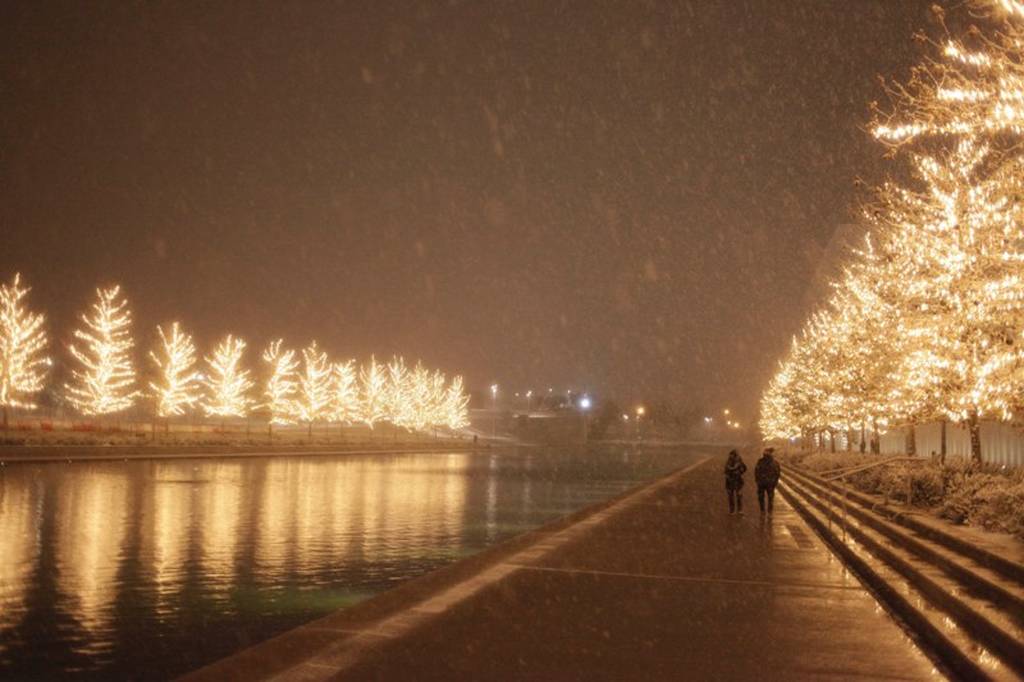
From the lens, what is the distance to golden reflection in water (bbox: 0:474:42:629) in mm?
11102

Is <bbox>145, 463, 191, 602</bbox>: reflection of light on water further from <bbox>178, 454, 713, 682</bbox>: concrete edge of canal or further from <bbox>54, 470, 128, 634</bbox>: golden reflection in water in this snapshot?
<bbox>178, 454, 713, 682</bbox>: concrete edge of canal

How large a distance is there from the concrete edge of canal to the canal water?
807mm

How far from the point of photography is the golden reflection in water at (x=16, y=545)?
11102mm

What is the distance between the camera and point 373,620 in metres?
9.69

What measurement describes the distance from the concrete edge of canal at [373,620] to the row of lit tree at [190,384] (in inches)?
1689

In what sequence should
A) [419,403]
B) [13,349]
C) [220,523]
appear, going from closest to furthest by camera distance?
[220,523], [13,349], [419,403]

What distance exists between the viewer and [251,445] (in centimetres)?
6269

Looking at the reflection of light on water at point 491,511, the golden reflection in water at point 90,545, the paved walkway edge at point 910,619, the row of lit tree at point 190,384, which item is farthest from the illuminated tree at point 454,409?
the paved walkway edge at point 910,619

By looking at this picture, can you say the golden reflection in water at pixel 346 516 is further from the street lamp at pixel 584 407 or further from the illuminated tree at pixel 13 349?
the street lamp at pixel 584 407

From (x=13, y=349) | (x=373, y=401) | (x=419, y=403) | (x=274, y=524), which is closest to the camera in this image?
(x=274, y=524)

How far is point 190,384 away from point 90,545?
72559 mm

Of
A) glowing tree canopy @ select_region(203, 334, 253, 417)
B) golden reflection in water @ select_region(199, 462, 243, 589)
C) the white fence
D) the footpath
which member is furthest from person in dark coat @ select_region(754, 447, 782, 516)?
glowing tree canopy @ select_region(203, 334, 253, 417)

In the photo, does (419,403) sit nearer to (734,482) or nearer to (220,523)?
(734,482)

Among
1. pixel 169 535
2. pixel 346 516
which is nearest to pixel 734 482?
pixel 346 516
